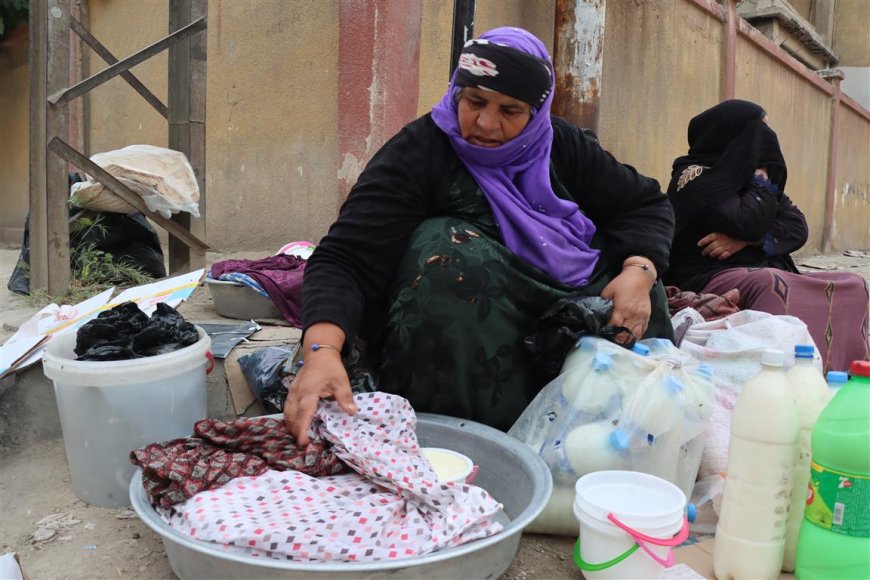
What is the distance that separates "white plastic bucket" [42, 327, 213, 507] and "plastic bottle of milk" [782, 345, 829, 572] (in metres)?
1.40

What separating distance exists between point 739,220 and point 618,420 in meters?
1.50

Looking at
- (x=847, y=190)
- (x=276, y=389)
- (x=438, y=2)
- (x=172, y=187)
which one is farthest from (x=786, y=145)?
(x=276, y=389)

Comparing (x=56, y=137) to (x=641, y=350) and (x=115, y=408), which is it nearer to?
(x=115, y=408)

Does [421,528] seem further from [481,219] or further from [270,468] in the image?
[481,219]

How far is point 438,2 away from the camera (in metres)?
3.88

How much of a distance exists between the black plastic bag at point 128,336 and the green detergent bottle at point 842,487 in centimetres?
147

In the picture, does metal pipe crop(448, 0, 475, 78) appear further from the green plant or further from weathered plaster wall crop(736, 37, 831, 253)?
weathered plaster wall crop(736, 37, 831, 253)

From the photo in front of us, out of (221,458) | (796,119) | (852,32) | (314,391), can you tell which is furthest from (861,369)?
(852,32)

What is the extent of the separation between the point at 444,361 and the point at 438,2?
9.27 ft

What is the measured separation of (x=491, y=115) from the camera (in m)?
1.75

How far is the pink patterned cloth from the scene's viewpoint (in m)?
1.23

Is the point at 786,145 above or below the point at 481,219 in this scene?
above

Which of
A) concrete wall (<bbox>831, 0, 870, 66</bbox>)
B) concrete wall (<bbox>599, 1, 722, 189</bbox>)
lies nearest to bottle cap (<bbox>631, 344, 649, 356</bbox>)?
concrete wall (<bbox>599, 1, 722, 189</bbox>)

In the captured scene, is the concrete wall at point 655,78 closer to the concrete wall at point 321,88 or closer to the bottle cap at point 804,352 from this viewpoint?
the concrete wall at point 321,88
